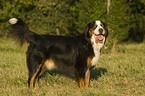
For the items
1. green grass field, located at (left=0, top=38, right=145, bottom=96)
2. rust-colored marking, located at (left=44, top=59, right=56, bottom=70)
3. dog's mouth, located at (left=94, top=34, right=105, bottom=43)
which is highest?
dog's mouth, located at (left=94, top=34, right=105, bottom=43)

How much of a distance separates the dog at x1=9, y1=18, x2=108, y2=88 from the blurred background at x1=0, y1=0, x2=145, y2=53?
6006 mm

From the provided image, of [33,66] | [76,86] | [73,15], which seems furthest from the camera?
[73,15]

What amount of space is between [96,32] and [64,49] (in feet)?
2.97

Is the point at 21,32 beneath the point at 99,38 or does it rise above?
above

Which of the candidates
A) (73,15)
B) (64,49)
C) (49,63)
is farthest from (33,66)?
(73,15)

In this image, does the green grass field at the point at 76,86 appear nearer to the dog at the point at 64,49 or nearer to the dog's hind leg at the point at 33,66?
the dog's hind leg at the point at 33,66

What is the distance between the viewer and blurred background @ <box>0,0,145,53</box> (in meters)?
10.8

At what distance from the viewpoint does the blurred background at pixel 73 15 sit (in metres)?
10.8

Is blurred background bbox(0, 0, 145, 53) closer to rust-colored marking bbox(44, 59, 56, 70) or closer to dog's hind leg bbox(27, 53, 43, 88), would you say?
rust-colored marking bbox(44, 59, 56, 70)

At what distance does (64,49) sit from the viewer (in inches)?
197

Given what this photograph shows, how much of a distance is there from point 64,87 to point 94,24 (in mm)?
1639

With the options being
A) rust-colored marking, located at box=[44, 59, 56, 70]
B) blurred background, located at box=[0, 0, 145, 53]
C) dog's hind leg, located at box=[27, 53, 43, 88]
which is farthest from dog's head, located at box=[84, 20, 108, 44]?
blurred background, located at box=[0, 0, 145, 53]

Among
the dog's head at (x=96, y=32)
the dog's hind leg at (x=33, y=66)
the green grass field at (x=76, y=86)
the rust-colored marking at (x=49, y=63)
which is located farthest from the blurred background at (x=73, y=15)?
the dog's hind leg at (x=33, y=66)

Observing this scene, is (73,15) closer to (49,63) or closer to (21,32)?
(21,32)
